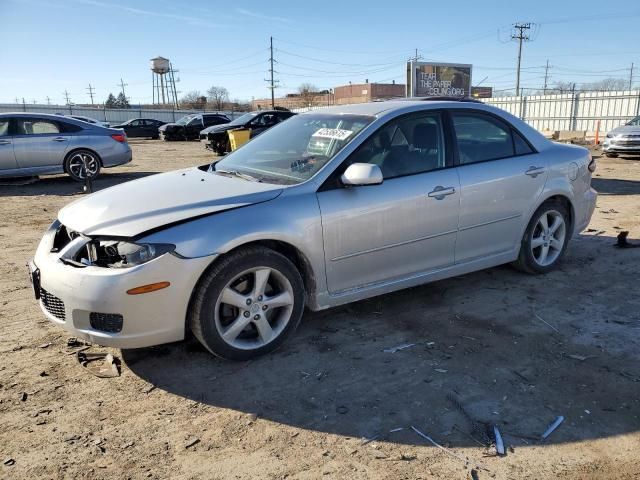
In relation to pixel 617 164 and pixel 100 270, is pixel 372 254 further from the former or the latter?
pixel 617 164

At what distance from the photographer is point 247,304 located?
Result: 11.2 feet

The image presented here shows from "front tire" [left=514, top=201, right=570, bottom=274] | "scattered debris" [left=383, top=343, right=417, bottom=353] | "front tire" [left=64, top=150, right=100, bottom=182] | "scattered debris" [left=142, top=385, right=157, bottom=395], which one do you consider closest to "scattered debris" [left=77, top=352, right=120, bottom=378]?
"scattered debris" [left=142, top=385, right=157, bottom=395]

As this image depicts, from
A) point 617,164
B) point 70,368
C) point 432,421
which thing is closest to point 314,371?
point 432,421

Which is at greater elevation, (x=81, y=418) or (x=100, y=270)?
(x=100, y=270)

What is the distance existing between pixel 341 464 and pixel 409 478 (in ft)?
1.08

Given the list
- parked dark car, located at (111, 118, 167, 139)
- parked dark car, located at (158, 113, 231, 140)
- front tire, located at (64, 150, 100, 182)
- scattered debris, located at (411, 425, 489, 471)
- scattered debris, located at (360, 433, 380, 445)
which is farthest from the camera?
parked dark car, located at (111, 118, 167, 139)

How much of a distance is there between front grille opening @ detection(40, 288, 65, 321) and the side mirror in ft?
6.60

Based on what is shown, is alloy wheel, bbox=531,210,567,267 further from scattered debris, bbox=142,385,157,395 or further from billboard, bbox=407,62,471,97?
billboard, bbox=407,62,471,97

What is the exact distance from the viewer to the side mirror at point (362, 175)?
3.57 meters

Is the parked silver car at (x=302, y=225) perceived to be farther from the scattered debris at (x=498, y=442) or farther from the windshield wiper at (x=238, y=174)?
the scattered debris at (x=498, y=442)

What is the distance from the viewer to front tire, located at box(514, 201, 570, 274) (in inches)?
195

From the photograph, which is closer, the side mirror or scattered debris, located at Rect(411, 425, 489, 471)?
scattered debris, located at Rect(411, 425, 489, 471)

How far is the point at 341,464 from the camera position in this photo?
2531mm

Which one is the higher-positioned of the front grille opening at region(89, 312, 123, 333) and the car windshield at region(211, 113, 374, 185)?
the car windshield at region(211, 113, 374, 185)
